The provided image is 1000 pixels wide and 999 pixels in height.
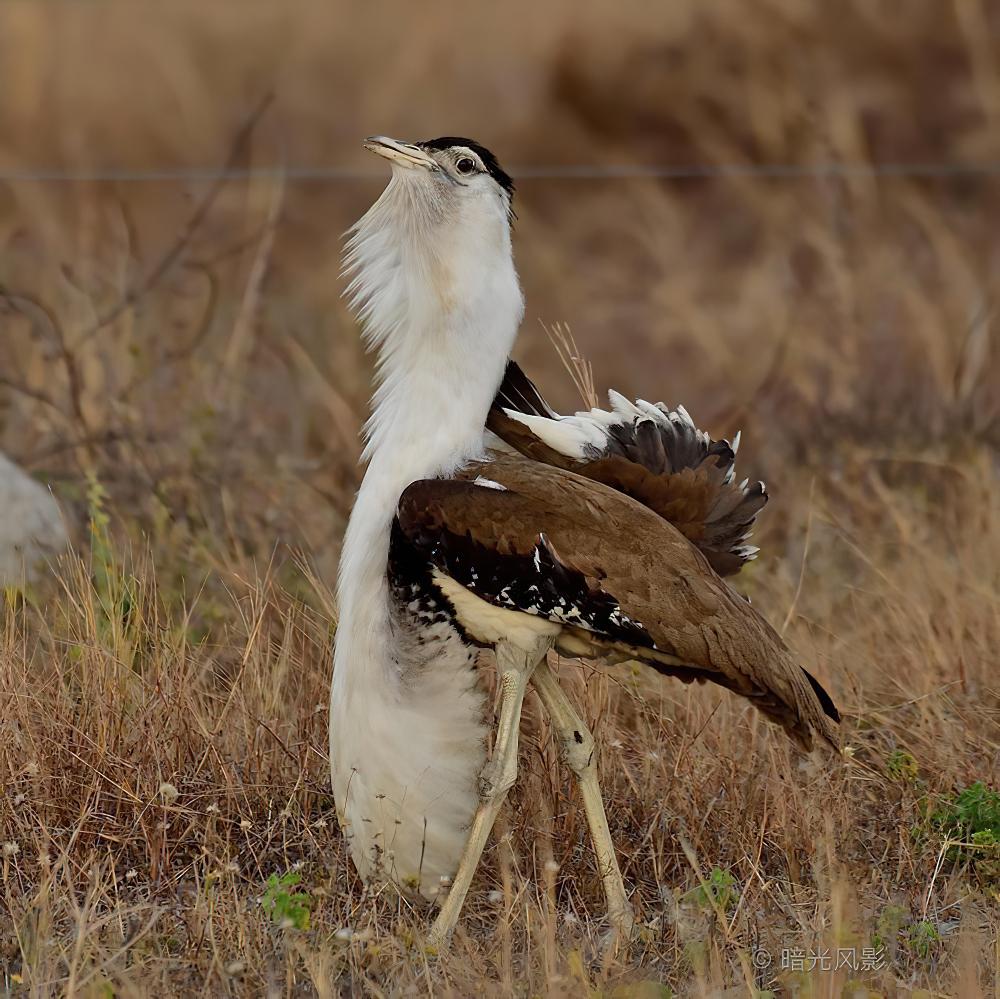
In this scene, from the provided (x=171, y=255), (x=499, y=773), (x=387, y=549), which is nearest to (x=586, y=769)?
(x=499, y=773)

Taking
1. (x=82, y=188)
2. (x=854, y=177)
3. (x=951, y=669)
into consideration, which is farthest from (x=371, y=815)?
(x=82, y=188)

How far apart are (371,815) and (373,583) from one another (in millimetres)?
460

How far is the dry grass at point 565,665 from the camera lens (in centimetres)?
335

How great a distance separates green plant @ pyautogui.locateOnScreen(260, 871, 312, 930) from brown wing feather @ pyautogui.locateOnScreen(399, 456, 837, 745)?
26.1 inches

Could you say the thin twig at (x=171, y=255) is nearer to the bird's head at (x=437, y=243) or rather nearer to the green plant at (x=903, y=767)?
the bird's head at (x=437, y=243)

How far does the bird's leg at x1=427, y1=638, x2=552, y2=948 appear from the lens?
3455 mm

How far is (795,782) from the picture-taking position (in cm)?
403

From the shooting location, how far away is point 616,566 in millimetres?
3375

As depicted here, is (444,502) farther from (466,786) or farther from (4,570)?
(4,570)

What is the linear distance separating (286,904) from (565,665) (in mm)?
1245

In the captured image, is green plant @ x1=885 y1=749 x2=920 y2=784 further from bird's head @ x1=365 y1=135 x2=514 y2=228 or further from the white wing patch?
bird's head @ x1=365 y1=135 x2=514 y2=228

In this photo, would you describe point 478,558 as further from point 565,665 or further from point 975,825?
point 975,825

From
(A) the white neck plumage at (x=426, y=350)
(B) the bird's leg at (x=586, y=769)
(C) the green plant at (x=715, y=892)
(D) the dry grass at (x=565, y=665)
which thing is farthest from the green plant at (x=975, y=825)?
(A) the white neck plumage at (x=426, y=350)

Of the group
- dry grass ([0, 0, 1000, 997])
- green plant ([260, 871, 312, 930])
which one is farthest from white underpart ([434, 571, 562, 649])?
green plant ([260, 871, 312, 930])
